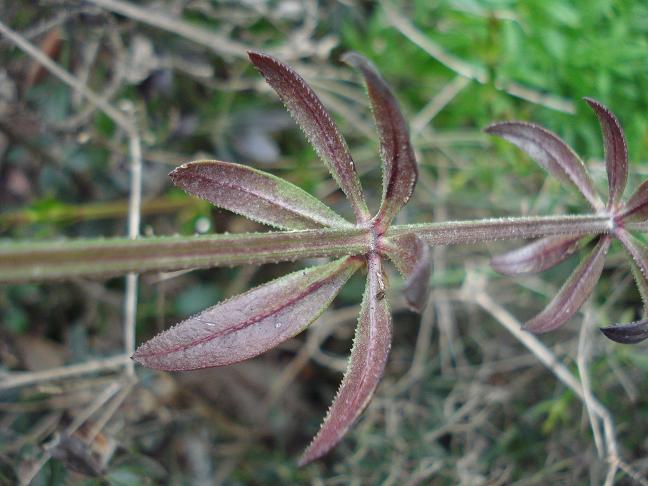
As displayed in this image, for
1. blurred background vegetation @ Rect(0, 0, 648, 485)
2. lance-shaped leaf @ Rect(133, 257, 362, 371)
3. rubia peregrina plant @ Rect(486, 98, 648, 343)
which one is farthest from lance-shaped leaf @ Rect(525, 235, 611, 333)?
blurred background vegetation @ Rect(0, 0, 648, 485)

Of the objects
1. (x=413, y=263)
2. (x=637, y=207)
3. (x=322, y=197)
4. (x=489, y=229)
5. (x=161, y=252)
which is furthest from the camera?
(x=322, y=197)

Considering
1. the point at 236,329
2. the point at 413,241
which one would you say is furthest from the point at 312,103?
the point at 236,329

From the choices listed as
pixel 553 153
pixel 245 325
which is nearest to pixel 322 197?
pixel 553 153

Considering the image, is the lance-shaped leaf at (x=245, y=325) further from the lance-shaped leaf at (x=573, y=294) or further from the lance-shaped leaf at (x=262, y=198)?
the lance-shaped leaf at (x=573, y=294)

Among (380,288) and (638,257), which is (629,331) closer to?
(638,257)

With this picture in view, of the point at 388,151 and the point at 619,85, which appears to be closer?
the point at 388,151

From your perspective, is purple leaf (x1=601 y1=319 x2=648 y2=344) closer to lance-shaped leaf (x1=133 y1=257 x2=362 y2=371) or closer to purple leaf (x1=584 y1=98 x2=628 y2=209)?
purple leaf (x1=584 y1=98 x2=628 y2=209)

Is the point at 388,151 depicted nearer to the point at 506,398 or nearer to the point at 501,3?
the point at 501,3
